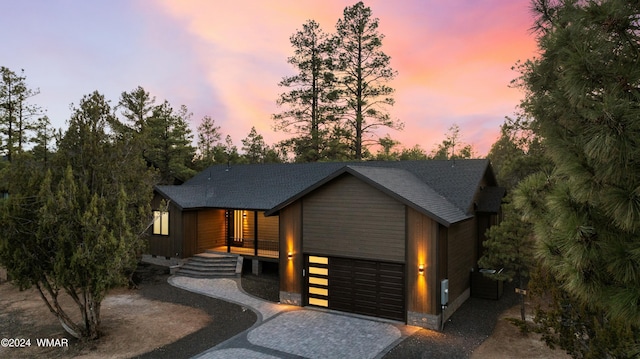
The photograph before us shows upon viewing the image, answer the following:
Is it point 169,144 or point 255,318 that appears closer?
point 255,318

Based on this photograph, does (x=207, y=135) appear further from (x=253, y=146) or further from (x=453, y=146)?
(x=453, y=146)

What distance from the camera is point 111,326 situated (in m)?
11.8

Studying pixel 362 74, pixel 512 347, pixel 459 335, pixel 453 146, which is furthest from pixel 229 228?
pixel 453 146

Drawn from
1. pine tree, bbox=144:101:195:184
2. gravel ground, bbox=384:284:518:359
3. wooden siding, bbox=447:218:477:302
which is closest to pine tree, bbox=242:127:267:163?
pine tree, bbox=144:101:195:184

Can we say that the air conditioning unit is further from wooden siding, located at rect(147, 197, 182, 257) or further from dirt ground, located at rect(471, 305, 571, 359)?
wooden siding, located at rect(147, 197, 182, 257)

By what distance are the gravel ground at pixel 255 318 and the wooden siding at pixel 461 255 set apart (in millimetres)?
828

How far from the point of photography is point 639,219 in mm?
2984

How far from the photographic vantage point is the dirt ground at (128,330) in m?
9.78

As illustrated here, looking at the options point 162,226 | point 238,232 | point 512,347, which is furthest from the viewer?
point 238,232

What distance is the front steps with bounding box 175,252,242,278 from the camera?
18422 mm

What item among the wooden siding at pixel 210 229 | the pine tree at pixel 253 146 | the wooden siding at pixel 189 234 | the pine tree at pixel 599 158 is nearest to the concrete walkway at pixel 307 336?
the wooden siding at pixel 189 234

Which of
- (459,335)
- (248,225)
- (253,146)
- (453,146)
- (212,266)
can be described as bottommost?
(459,335)

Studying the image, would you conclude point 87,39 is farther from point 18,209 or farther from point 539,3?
point 539,3

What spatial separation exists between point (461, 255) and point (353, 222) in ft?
16.3
